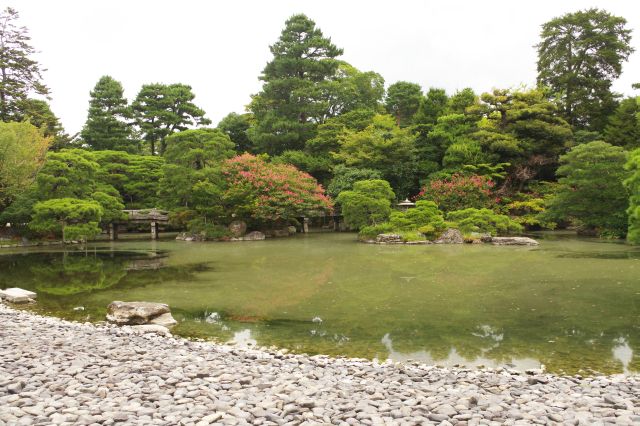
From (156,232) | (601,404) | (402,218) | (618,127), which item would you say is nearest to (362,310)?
(601,404)

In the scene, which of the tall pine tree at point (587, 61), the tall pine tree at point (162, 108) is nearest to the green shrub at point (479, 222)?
the tall pine tree at point (587, 61)

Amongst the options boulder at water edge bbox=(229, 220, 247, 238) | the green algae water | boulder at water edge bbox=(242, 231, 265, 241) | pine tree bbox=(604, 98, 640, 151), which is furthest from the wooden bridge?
pine tree bbox=(604, 98, 640, 151)

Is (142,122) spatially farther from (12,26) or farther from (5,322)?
(5,322)

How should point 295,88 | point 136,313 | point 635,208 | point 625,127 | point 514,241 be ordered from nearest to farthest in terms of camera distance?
1. point 136,313
2. point 635,208
3. point 514,241
4. point 625,127
5. point 295,88

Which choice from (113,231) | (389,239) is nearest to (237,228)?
(113,231)

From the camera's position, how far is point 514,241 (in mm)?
16703

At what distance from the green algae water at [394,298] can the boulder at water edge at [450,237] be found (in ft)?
9.26

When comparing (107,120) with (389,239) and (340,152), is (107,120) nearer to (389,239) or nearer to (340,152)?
(340,152)

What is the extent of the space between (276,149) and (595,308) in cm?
2494

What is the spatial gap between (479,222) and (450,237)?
140 centimetres

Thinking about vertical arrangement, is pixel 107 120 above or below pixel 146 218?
above

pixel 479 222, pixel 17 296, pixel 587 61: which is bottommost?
pixel 17 296

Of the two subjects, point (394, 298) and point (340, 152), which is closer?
point (394, 298)

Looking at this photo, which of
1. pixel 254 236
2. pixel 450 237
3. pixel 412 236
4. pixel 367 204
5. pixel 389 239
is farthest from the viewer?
pixel 254 236
